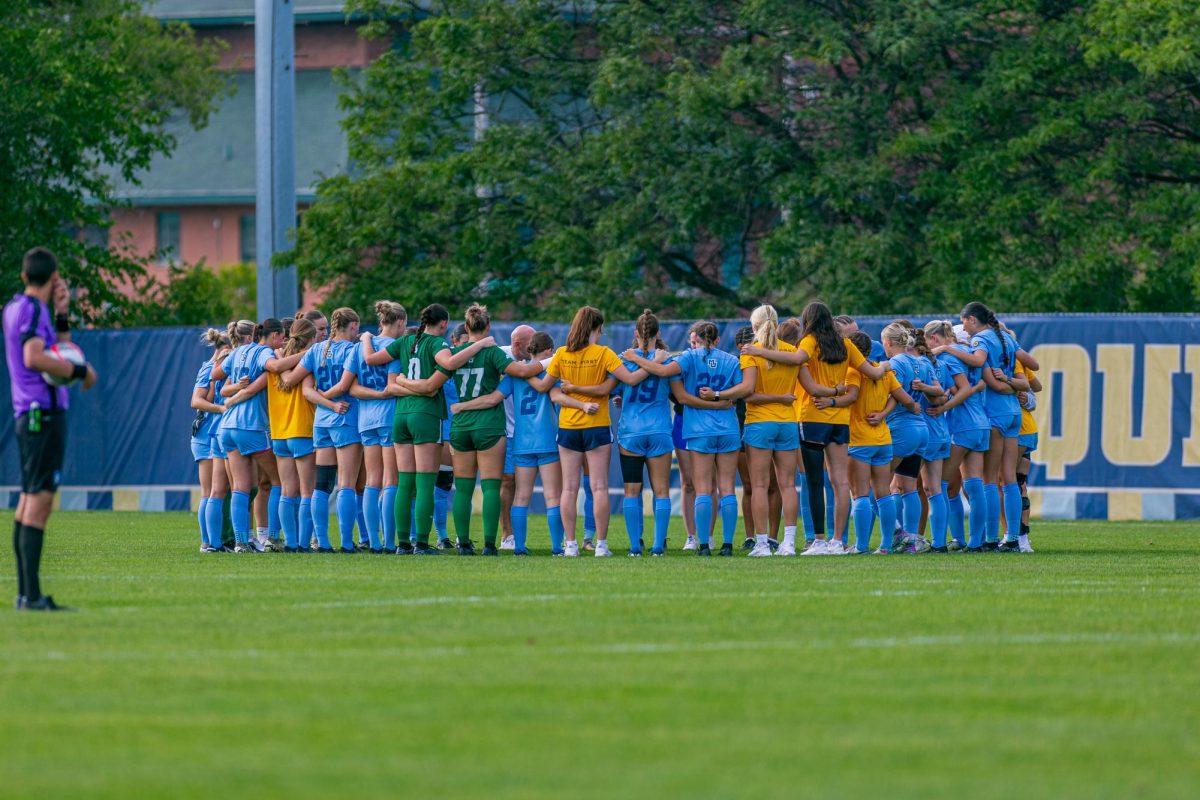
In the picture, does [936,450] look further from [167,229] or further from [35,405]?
[167,229]

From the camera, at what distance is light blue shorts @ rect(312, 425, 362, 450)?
57.4 ft

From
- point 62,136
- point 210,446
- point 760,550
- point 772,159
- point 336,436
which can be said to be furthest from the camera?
point 62,136

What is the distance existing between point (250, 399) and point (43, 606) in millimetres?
6523

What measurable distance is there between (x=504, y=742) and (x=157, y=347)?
73.6 feet

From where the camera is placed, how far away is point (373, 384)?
17375mm

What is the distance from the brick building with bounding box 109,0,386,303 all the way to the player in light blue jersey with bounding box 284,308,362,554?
3407cm

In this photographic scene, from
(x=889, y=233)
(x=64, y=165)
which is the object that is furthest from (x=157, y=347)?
(x=889, y=233)

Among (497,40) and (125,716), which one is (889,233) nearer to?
(497,40)

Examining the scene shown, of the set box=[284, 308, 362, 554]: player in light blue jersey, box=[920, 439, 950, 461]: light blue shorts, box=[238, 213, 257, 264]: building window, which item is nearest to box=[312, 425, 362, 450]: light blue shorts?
box=[284, 308, 362, 554]: player in light blue jersey

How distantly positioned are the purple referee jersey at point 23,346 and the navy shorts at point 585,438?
6.24m

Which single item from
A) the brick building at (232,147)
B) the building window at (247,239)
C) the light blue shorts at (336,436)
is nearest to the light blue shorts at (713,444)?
the light blue shorts at (336,436)

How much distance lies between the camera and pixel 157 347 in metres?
28.5

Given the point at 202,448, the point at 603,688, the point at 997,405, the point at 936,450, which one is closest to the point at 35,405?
the point at 603,688

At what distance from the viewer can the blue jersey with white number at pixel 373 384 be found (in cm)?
1731
